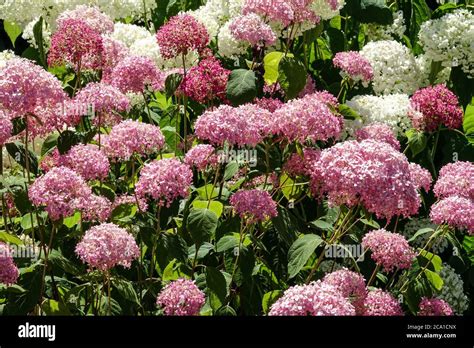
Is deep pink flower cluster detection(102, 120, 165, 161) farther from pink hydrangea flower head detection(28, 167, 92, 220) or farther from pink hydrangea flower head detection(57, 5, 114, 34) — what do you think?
pink hydrangea flower head detection(57, 5, 114, 34)

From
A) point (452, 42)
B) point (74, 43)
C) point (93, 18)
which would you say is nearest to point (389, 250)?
point (74, 43)

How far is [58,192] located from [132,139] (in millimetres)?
400

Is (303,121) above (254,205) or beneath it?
above

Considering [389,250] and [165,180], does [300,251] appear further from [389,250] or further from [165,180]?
[165,180]

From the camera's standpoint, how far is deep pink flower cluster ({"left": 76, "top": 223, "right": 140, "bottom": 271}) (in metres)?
2.63

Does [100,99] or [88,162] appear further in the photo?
[100,99]

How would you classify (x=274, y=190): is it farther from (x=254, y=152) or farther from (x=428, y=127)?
(x=428, y=127)

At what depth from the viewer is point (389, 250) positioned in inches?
117

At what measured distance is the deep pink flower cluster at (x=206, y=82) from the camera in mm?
3449

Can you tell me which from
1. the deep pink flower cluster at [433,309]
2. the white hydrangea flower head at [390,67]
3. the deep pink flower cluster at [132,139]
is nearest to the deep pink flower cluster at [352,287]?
the deep pink flower cluster at [433,309]

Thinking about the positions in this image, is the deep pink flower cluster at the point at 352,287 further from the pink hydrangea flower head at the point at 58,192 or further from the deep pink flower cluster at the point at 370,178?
the pink hydrangea flower head at the point at 58,192

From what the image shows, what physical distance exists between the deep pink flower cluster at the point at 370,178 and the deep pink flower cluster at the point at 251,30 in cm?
78

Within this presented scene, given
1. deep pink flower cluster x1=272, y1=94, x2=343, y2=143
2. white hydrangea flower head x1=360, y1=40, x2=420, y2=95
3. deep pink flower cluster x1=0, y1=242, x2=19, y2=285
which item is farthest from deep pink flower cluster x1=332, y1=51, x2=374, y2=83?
deep pink flower cluster x1=0, y1=242, x2=19, y2=285

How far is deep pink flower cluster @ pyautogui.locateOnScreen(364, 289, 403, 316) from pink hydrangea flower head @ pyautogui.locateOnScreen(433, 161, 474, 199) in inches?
20.9
